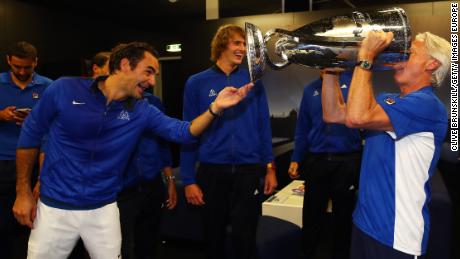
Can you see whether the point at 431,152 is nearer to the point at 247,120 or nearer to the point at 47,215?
the point at 247,120

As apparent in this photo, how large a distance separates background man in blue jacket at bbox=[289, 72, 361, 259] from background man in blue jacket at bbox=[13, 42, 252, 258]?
137cm

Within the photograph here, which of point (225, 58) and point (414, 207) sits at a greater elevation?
point (225, 58)

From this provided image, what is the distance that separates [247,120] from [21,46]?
1723 mm

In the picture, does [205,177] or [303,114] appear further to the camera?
[303,114]

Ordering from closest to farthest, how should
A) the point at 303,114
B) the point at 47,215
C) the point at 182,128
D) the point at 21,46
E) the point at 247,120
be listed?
1. the point at 47,215
2. the point at 182,128
3. the point at 247,120
4. the point at 21,46
5. the point at 303,114

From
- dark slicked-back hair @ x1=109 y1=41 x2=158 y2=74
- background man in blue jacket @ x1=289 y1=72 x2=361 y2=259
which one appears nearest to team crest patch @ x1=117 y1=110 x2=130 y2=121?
dark slicked-back hair @ x1=109 y1=41 x2=158 y2=74

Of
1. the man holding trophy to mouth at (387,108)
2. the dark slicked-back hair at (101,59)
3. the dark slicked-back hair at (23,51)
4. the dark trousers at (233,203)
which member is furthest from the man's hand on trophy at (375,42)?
the dark slicked-back hair at (23,51)

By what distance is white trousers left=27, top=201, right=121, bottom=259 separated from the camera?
1.80m

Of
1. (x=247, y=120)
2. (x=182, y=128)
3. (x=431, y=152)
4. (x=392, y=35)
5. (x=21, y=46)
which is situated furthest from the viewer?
(x=21, y=46)

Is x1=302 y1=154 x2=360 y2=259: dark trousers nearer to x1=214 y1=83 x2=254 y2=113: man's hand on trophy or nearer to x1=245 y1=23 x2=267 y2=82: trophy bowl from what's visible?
x1=214 y1=83 x2=254 y2=113: man's hand on trophy

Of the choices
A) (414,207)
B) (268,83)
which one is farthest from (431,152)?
(268,83)

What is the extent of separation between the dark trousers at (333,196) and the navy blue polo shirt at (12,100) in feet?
6.76

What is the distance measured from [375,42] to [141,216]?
1.91 meters

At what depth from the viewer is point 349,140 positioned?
2.98 meters
